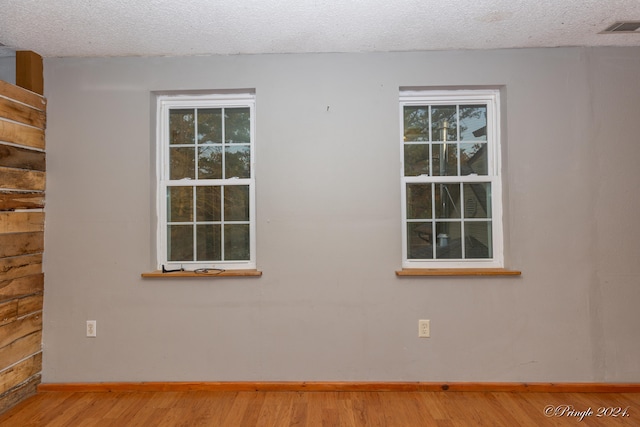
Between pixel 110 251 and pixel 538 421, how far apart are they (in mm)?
3096

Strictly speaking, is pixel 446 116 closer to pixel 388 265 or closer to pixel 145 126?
pixel 388 265

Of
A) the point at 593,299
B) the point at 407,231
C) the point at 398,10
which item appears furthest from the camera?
the point at 407,231

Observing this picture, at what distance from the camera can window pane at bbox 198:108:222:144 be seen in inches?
117

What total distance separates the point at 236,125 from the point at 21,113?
57.0 inches

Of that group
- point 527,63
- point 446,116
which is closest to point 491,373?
point 446,116

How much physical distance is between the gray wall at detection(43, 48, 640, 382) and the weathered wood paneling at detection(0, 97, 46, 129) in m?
0.11

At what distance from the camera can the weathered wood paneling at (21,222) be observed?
2.51m

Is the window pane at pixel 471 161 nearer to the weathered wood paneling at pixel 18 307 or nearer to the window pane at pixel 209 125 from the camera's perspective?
the window pane at pixel 209 125

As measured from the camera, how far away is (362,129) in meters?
2.81

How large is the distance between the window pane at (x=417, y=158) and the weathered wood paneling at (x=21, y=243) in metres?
2.79

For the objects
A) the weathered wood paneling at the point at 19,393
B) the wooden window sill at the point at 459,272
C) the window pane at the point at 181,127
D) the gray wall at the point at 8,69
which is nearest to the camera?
the weathered wood paneling at the point at 19,393

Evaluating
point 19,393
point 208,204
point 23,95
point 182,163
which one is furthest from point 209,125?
point 19,393

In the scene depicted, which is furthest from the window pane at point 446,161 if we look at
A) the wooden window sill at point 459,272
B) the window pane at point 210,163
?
the window pane at point 210,163

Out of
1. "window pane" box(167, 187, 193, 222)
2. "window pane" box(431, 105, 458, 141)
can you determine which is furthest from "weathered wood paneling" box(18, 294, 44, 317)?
"window pane" box(431, 105, 458, 141)
